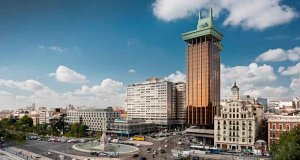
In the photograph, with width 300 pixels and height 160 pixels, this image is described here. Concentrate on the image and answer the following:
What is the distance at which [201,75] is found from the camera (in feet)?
444

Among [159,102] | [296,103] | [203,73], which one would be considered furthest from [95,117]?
[296,103]

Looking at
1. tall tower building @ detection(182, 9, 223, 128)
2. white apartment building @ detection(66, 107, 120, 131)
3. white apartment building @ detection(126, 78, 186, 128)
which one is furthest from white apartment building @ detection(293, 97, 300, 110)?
white apartment building @ detection(66, 107, 120, 131)

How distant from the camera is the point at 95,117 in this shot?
500 feet

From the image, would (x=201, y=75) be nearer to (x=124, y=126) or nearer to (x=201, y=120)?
(x=201, y=120)

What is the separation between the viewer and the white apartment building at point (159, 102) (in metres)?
172

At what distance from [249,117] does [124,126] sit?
66.0 m

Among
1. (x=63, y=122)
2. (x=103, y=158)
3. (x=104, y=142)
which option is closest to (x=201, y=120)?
(x=104, y=142)

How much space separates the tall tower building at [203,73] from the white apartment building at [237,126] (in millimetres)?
36969

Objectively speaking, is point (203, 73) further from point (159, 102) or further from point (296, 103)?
point (296, 103)

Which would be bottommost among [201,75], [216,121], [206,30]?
[216,121]

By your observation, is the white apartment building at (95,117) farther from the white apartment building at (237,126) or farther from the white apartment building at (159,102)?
the white apartment building at (237,126)

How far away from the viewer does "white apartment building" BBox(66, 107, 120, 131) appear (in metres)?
148

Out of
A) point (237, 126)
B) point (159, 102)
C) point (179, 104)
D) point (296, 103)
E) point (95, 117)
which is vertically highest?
point (159, 102)

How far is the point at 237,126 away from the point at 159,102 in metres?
86.2
